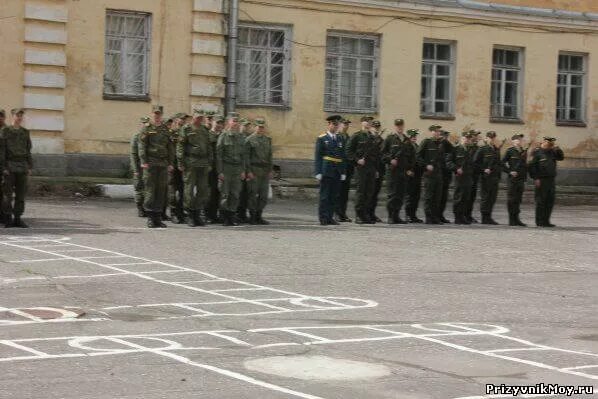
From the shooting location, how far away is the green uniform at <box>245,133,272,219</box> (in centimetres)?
2216

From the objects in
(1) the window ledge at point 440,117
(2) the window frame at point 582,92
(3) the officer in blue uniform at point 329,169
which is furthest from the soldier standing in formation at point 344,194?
(2) the window frame at point 582,92

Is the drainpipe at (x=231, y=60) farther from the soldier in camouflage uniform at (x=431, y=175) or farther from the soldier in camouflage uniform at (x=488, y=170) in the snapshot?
the soldier in camouflage uniform at (x=488, y=170)

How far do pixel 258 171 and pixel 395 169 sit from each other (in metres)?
2.76

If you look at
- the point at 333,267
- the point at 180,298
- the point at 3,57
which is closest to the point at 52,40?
the point at 3,57

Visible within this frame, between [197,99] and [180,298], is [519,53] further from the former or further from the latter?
[180,298]

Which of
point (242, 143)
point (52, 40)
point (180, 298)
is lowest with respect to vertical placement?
point (180, 298)

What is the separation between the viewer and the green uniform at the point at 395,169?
2355cm

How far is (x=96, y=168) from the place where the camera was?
27938 millimetres

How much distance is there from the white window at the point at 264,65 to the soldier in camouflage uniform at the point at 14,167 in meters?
11.0

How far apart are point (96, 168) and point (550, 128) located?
1337cm

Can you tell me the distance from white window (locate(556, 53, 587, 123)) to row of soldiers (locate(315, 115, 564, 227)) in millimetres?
10378

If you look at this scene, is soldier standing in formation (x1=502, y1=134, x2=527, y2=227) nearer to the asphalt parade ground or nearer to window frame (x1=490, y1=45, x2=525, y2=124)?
the asphalt parade ground

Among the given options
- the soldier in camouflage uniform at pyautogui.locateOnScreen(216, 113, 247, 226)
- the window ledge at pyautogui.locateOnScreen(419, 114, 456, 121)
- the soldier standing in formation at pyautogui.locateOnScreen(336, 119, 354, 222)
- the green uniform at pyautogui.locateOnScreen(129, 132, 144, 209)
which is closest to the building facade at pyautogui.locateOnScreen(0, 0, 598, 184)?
the window ledge at pyautogui.locateOnScreen(419, 114, 456, 121)

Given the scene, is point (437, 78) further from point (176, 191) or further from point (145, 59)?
point (176, 191)
